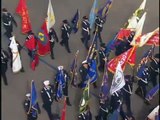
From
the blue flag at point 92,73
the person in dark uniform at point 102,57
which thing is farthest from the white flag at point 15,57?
the person in dark uniform at point 102,57

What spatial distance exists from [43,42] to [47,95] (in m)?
2.70

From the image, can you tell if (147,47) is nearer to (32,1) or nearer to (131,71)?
(131,71)

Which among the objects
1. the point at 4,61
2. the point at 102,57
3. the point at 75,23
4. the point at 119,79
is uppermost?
the point at 75,23

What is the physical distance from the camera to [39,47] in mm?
14695

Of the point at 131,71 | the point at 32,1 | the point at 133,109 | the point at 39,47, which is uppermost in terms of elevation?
the point at 32,1

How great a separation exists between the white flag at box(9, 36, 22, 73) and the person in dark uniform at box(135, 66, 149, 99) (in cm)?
395

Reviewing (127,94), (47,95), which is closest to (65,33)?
(47,95)

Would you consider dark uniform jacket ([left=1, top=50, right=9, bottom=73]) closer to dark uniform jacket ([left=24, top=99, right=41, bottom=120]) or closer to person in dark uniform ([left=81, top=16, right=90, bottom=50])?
dark uniform jacket ([left=24, top=99, right=41, bottom=120])

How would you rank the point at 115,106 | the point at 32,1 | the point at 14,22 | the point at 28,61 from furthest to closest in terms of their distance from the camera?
1. the point at 32,1
2. the point at 14,22
3. the point at 28,61
4. the point at 115,106

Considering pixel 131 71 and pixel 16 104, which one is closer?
pixel 16 104

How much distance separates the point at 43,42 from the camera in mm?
14547

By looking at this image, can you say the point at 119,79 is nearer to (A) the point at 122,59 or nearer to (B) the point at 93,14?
(A) the point at 122,59

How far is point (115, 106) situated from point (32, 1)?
7.72m

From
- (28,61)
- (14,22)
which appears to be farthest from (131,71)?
(14,22)
